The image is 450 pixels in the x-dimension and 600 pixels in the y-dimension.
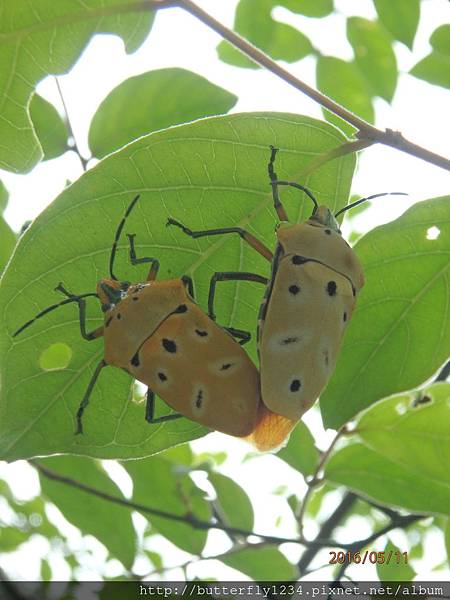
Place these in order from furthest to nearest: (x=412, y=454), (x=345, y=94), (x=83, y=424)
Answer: (x=345, y=94) < (x=412, y=454) < (x=83, y=424)

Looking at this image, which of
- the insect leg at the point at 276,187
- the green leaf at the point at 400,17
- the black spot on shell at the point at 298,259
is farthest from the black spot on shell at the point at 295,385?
the green leaf at the point at 400,17

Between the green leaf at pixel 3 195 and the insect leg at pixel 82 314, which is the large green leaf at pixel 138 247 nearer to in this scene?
the insect leg at pixel 82 314

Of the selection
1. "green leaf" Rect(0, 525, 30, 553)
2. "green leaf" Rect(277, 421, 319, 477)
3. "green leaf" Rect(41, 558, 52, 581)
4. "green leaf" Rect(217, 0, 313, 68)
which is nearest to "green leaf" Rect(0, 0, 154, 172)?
"green leaf" Rect(217, 0, 313, 68)

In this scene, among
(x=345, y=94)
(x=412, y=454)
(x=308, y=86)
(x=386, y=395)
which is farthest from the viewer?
(x=345, y=94)

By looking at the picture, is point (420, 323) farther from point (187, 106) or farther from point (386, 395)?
point (187, 106)

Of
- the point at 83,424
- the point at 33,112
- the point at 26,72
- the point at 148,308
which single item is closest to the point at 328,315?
the point at 148,308

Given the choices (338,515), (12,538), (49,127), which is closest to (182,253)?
(49,127)

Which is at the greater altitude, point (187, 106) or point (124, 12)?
point (187, 106)

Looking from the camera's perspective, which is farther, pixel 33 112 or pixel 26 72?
pixel 33 112
